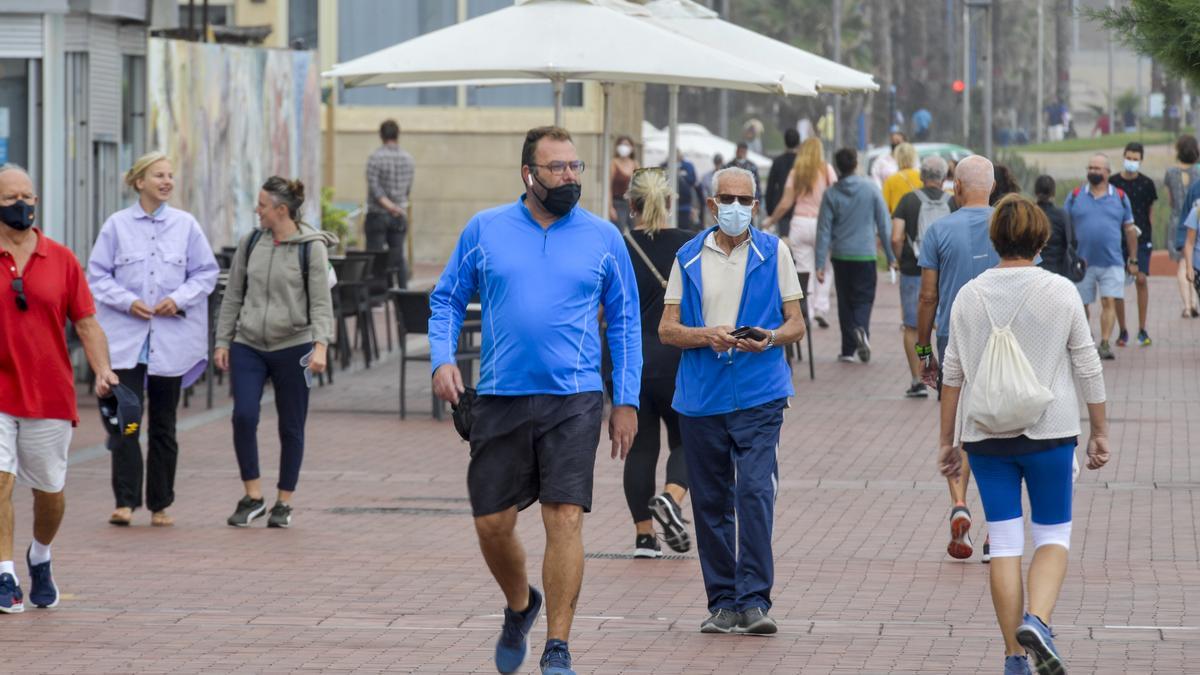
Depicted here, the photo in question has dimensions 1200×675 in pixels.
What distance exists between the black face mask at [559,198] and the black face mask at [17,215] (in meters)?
A: 2.49

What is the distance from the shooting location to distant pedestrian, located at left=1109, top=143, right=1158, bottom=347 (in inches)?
803

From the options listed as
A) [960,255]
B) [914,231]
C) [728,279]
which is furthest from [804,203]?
[728,279]

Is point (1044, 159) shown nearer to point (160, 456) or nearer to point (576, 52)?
point (576, 52)

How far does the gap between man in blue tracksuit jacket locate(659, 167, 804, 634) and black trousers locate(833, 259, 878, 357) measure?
10.1m

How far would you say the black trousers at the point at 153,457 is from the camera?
1080 centimetres

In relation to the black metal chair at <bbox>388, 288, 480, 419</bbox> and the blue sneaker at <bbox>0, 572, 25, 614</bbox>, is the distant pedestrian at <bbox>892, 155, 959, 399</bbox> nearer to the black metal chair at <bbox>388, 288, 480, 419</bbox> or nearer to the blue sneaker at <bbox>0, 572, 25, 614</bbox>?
the black metal chair at <bbox>388, 288, 480, 419</bbox>

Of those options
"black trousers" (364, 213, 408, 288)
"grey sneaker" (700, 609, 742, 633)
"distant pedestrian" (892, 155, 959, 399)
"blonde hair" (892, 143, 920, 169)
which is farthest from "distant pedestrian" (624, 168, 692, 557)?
"blonde hair" (892, 143, 920, 169)

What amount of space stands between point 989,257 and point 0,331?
4.20 metres

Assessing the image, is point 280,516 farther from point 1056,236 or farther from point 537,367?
point 1056,236

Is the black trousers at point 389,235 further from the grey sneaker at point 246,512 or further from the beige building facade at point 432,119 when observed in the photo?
the grey sneaker at point 246,512

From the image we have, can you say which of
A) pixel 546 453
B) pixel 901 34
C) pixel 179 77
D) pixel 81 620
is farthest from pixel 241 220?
pixel 901 34

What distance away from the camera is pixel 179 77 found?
17.7m

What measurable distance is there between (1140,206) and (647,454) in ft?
40.3

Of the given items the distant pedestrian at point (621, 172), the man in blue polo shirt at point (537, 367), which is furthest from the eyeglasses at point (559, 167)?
the distant pedestrian at point (621, 172)
